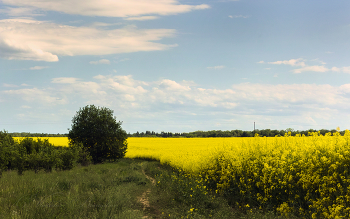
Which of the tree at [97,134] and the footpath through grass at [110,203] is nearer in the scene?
the footpath through grass at [110,203]

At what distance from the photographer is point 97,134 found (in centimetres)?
2972

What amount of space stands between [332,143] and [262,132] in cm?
5185

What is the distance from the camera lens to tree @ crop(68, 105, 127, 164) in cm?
2956

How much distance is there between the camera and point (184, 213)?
8.77 meters

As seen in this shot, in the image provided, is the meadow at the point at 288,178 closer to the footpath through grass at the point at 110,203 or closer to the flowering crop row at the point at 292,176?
the flowering crop row at the point at 292,176

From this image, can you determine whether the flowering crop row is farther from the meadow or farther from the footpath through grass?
the footpath through grass

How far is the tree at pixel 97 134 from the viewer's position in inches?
1164

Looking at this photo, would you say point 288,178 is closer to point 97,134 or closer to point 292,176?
point 292,176

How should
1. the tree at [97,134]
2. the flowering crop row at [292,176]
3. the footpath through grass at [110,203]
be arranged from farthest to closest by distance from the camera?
1. the tree at [97,134]
2. the flowering crop row at [292,176]
3. the footpath through grass at [110,203]

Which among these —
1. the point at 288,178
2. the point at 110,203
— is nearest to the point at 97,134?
the point at 110,203

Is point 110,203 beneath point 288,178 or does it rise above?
beneath

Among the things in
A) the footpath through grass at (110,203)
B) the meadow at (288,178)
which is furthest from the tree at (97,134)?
the meadow at (288,178)

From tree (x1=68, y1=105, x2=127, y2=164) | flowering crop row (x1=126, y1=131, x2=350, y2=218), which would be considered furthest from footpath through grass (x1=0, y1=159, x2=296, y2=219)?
tree (x1=68, y1=105, x2=127, y2=164)

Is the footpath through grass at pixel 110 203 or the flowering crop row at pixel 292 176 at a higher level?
the flowering crop row at pixel 292 176
